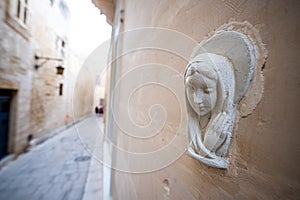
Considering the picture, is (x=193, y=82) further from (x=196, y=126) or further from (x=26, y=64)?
(x=26, y=64)

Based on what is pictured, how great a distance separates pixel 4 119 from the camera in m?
3.17

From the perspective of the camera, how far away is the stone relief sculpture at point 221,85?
301mm

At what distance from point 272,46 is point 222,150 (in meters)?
0.21

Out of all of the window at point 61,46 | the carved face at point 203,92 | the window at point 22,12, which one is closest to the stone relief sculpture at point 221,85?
the carved face at point 203,92

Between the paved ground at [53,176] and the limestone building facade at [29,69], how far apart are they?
55 centimetres

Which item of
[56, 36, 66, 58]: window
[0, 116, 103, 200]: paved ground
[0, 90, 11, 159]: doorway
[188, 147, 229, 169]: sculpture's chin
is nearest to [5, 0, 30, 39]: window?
[0, 90, 11, 159]: doorway

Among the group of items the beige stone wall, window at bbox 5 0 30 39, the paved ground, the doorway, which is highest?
window at bbox 5 0 30 39

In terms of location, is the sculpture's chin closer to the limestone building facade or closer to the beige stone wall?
the beige stone wall

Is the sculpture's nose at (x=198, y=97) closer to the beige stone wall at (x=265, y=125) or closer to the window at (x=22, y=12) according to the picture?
the beige stone wall at (x=265, y=125)

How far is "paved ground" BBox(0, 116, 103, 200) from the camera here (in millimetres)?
2279

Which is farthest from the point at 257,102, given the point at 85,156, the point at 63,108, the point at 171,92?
the point at 63,108

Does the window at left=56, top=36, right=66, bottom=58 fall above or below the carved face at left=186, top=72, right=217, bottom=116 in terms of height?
above

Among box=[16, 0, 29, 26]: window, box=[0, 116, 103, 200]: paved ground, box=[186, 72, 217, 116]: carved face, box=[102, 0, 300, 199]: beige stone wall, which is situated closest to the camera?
box=[102, 0, 300, 199]: beige stone wall

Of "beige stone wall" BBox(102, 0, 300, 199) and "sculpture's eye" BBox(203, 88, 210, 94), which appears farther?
"sculpture's eye" BBox(203, 88, 210, 94)
